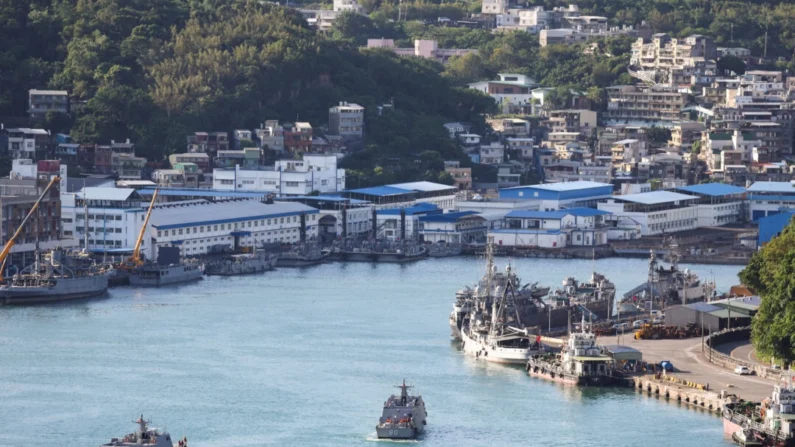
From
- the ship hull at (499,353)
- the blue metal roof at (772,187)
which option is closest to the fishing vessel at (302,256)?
the blue metal roof at (772,187)

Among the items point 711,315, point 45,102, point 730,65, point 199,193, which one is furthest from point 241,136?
point 711,315

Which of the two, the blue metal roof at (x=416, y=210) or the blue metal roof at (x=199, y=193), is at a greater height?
the blue metal roof at (x=199, y=193)

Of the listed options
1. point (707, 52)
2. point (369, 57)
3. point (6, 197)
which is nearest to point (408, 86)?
point (369, 57)

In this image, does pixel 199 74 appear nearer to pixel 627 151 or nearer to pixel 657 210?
pixel 627 151

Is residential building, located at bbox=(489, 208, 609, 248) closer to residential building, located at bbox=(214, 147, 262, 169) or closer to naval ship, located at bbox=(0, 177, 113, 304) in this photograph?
residential building, located at bbox=(214, 147, 262, 169)

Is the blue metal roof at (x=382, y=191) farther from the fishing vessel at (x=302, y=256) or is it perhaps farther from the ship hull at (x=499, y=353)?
the ship hull at (x=499, y=353)

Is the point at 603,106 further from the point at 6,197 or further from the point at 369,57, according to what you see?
the point at 6,197
